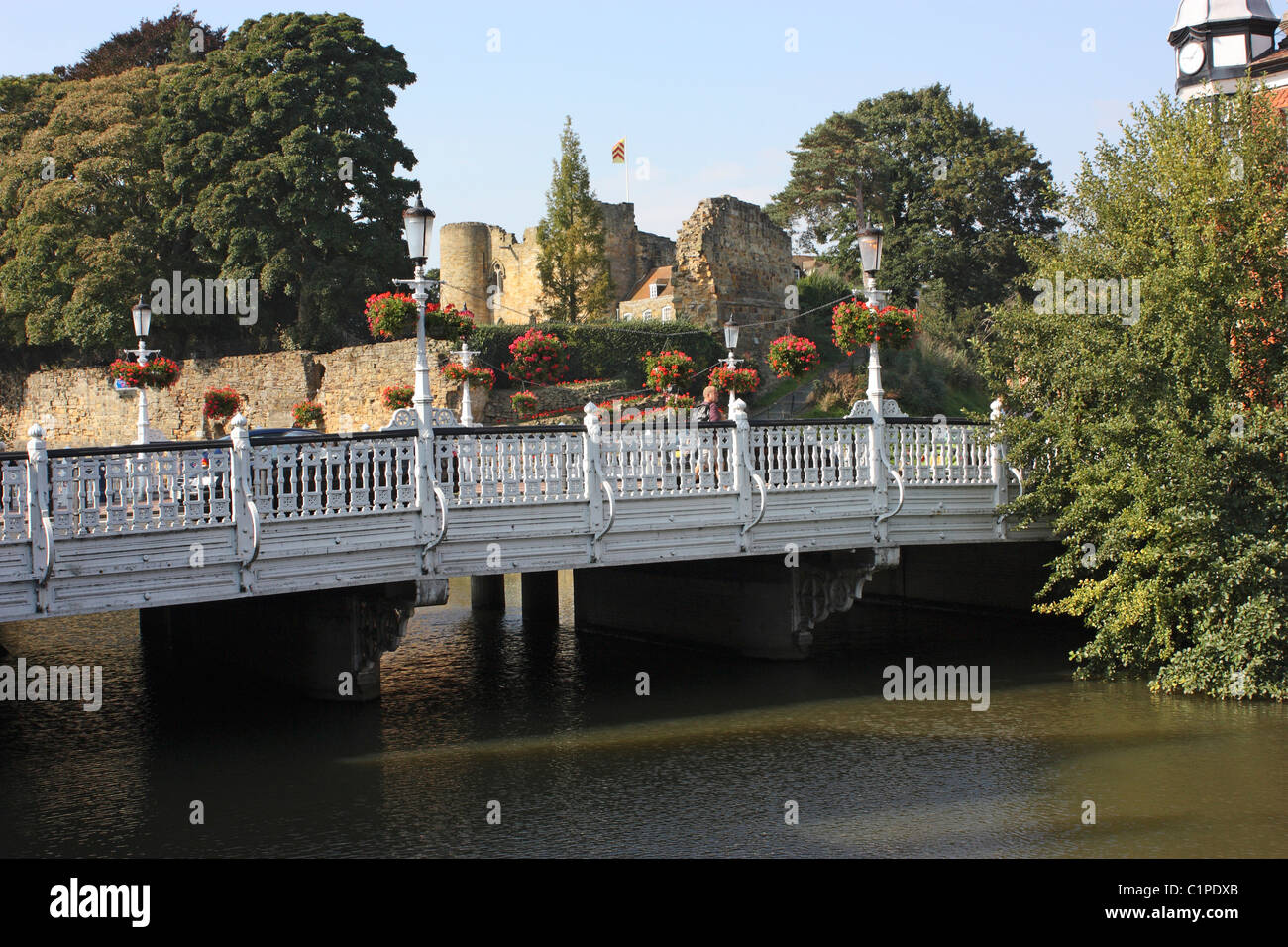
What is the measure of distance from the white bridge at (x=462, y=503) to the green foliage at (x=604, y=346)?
2212cm

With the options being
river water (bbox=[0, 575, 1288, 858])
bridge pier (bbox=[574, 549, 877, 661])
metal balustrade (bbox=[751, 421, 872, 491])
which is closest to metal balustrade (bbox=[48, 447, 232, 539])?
river water (bbox=[0, 575, 1288, 858])

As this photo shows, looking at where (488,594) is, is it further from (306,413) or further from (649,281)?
(649,281)

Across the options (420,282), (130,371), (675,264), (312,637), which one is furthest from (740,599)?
(675,264)

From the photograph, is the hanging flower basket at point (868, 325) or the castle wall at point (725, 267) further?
the castle wall at point (725, 267)

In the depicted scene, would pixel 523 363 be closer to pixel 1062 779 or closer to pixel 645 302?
pixel 1062 779

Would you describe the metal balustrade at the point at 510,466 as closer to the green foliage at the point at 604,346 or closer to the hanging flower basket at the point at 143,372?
the hanging flower basket at the point at 143,372

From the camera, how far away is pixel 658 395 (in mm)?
35125

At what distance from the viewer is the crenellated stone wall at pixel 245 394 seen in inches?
1522

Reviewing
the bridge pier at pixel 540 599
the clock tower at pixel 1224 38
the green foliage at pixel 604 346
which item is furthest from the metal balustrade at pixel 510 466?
the green foliage at pixel 604 346

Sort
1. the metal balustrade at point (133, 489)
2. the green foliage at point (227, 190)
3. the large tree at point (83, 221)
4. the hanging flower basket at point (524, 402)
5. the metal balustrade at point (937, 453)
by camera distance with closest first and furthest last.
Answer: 1. the metal balustrade at point (133, 489)
2. the metal balustrade at point (937, 453)
3. the hanging flower basket at point (524, 402)
4. the green foliage at point (227, 190)
5. the large tree at point (83, 221)

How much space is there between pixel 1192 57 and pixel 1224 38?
2.20 ft

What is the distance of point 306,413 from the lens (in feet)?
129

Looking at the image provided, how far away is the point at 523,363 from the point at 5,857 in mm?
14947
